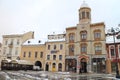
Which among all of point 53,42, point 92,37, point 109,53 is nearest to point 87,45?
point 92,37

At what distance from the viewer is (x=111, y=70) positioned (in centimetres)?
4116

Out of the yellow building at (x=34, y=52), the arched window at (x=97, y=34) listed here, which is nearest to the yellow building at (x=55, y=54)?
the yellow building at (x=34, y=52)

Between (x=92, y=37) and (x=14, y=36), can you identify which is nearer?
(x=92, y=37)

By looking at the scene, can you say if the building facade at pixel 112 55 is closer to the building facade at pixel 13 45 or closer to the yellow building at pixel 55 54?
the yellow building at pixel 55 54

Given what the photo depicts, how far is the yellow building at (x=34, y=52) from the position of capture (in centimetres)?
5253

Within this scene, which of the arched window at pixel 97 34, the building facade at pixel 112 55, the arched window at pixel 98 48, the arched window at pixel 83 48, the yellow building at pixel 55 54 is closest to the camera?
the building facade at pixel 112 55

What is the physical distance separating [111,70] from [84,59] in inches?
296

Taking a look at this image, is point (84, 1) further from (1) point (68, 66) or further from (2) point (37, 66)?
(2) point (37, 66)

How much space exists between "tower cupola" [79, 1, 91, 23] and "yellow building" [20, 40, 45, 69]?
14421mm

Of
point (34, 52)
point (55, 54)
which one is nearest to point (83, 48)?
point (55, 54)

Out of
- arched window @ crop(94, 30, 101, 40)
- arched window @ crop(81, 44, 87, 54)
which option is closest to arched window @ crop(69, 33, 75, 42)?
arched window @ crop(81, 44, 87, 54)

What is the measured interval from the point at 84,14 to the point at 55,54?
1422 cm

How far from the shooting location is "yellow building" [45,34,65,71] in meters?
48.8

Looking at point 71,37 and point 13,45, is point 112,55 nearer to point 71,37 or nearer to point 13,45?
point 71,37
